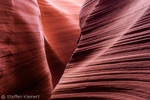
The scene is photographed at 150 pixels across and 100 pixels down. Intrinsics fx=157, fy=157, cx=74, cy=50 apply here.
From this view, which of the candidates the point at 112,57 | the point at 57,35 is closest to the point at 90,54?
the point at 112,57

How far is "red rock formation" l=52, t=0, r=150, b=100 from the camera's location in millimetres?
1048

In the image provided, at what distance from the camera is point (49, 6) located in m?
3.91

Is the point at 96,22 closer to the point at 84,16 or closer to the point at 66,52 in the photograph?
the point at 84,16

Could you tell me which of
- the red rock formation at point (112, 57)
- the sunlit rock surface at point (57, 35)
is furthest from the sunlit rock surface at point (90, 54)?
the sunlit rock surface at point (57, 35)

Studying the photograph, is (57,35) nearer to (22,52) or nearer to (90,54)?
(22,52)

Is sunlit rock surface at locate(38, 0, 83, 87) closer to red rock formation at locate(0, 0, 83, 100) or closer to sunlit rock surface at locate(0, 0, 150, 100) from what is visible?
red rock formation at locate(0, 0, 83, 100)

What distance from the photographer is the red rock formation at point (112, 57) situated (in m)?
1.05

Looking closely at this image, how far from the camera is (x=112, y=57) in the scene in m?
1.27

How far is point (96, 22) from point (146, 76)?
2.99 feet

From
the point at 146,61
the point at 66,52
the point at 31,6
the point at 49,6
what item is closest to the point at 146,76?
the point at 146,61

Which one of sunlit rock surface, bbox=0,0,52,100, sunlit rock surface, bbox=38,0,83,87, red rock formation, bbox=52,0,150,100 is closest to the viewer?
red rock formation, bbox=52,0,150,100

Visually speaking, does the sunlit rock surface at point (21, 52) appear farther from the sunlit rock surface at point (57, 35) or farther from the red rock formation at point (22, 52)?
the sunlit rock surface at point (57, 35)

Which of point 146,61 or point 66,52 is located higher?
point 146,61

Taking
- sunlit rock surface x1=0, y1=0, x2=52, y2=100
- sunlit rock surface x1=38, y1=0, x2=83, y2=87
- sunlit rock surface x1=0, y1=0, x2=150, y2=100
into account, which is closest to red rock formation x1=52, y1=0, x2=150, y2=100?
sunlit rock surface x1=0, y1=0, x2=150, y2=100
